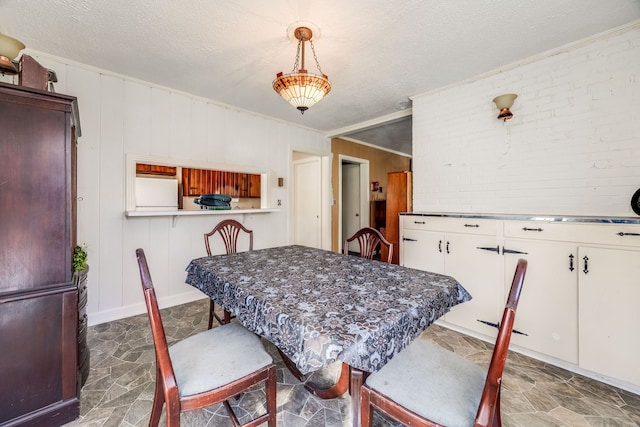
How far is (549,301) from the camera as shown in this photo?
199 cm

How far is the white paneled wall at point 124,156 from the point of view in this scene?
258 cm

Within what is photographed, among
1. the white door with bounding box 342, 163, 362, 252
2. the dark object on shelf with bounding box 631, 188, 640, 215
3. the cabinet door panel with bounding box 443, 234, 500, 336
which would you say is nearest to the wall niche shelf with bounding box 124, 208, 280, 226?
the cabinet door panel with bounding box 443, 234, 500, 336

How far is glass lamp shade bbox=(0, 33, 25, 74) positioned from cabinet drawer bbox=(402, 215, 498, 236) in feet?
10.3

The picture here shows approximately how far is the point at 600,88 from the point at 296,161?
4.31 meters

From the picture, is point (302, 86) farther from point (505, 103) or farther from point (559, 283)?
point (559, 283)

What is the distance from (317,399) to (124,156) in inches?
115

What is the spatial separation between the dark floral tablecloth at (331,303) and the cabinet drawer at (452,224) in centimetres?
114

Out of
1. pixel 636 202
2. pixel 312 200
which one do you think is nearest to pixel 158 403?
pixel 636 202

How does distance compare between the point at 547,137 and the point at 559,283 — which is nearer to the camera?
the point at 559,283

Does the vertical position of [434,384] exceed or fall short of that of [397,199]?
it falls short

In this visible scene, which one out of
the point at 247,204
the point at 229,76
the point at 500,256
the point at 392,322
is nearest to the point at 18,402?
the point at 392,322

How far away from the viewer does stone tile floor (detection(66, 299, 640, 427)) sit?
1.47 m

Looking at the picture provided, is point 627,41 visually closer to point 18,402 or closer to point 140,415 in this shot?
point 140,415

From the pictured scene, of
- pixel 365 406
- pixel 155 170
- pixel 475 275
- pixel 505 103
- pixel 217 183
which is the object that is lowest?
pixel 365 406
